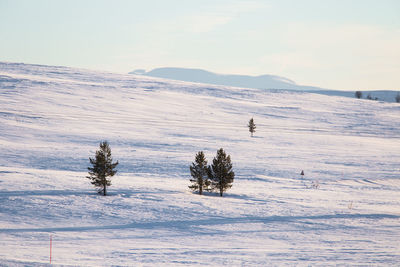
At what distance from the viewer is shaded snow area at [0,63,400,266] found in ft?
55.4

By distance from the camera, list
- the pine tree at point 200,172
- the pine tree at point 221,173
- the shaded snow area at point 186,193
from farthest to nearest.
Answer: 1. the pine tree at point 221,173
2. the pine tree at point 200,172
3. the shaded snow area at point 186,193

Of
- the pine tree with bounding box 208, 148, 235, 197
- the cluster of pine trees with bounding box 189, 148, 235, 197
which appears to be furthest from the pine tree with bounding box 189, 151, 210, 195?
the pine tree with bounding box 208, 148, 235, 197

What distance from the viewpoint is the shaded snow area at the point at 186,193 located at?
16.9 meters

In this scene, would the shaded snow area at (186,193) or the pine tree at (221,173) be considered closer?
the shaded snow area at (186,193)

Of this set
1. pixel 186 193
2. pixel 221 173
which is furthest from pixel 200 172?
pixel 186 193

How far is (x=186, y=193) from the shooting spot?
28578 millimetres

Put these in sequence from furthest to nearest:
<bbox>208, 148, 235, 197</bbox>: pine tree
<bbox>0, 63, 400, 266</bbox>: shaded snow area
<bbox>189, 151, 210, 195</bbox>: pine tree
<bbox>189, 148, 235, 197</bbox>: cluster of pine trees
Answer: <bbox>208, 148, 235, 197</bbox>: pine tree → <bbox>189, 148, 235, 197</bbox>: cluster of pine trees → <bbox>189, 151, 210, 195</bbox>: pine tree → <bbox>0, 63, 400, 266</bbox>: shaded snow area

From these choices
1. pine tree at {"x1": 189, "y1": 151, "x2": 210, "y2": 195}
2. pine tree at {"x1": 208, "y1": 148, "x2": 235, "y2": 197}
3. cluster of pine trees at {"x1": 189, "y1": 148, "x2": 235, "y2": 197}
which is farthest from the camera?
pine tree at {"x1": 208, "y1": 148, "x2": 235, "y2": 197}

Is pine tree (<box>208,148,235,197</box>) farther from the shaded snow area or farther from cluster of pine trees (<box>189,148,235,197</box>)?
the shaded snow area

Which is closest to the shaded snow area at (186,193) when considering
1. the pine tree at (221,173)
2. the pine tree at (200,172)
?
the pine tree at (200,172)

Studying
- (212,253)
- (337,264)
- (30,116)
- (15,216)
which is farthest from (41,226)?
(30,116)

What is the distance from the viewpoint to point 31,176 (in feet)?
101

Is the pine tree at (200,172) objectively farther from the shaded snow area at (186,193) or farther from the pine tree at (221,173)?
the shaded snow area at (186,193)

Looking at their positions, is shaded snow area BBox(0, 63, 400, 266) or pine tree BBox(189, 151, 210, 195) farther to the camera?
pine tree BBox(189, 151, 210, 195)
